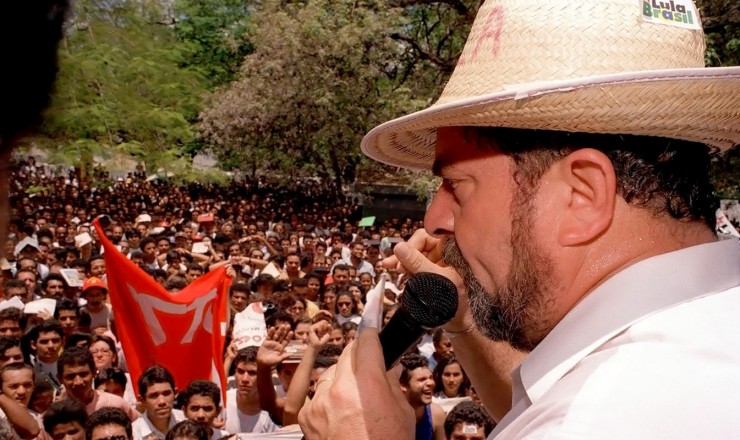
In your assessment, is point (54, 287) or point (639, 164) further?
point (54, 287)

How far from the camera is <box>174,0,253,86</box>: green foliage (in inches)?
1217

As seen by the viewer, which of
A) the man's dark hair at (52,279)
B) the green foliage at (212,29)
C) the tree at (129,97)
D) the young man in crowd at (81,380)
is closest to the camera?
the young man in crowd at (81,380)

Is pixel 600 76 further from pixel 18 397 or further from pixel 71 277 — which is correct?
pixel 71 277

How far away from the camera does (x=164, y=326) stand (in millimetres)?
6352

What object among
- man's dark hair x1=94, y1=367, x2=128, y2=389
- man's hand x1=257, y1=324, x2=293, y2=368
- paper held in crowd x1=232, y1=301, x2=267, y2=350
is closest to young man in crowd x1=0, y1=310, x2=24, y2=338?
man's dark hair x1=94, y1=367, x2=128, y2=389

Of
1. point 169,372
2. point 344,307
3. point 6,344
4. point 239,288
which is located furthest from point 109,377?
point 344,307

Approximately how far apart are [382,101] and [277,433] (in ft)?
39.9

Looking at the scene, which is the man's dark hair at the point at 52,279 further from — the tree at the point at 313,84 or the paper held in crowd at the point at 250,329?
the tree at the point at 313,84

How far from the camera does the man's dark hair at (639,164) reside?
1370 millimetres

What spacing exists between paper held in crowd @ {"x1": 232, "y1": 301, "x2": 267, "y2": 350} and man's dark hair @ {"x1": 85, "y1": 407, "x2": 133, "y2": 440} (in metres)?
1.90

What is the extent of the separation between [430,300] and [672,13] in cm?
76

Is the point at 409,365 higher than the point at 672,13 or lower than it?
lower

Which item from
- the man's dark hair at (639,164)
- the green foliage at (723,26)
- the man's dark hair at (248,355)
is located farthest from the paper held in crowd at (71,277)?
the green foliage at (723,26)

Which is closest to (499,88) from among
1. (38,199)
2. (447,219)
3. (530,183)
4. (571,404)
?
(530,183)
